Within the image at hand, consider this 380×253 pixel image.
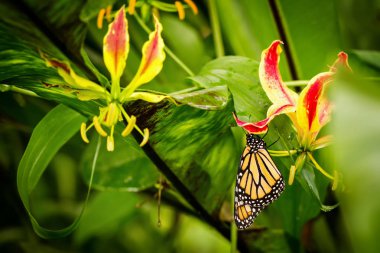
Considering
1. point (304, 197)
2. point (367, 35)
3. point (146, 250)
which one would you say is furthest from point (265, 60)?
point (146, 250)

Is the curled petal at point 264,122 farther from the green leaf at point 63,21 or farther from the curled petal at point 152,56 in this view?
the green leaf at point 63,21

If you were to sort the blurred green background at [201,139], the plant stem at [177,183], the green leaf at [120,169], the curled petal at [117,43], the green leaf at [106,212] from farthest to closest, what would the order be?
the green leaf at [106,212], the green leaf at [120,169], the plant stem at [177,183], the curled petal at [117,43], the blurred green background at [201,139]

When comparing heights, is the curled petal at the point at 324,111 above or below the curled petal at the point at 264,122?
below

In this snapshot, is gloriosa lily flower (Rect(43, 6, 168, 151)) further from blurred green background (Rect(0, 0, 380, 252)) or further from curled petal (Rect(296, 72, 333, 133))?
curled petal (Rect(296, 72, 333, 133))

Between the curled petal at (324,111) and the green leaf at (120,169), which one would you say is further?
the green leaf at (120,169)

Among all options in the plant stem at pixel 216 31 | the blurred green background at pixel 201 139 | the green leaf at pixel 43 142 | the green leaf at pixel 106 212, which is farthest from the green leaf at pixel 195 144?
the green leaf at pixel 106 212

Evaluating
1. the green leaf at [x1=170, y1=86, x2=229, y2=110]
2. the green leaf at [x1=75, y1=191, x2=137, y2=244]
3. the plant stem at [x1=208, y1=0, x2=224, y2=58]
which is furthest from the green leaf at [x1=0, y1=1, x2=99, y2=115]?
the green leaf at [x1=75, y1=191, x2=137, y2=244]
